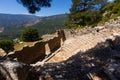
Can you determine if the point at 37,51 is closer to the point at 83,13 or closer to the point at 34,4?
the point at 34,4

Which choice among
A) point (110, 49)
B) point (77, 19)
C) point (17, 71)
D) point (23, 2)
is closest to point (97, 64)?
point (110, 49)

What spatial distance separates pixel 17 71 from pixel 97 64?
340 cm

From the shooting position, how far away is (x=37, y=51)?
2056 centimetres

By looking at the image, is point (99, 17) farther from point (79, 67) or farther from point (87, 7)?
point (79, 67)

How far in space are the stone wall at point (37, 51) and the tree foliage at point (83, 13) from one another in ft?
45.3

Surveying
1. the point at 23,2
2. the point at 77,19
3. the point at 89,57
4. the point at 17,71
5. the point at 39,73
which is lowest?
the point at 77,19

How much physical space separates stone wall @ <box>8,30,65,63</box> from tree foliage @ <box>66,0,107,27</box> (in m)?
13.8

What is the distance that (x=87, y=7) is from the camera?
141ft

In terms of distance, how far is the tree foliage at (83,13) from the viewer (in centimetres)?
3926

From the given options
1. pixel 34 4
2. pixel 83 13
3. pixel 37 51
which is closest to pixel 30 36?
pixel 83 13

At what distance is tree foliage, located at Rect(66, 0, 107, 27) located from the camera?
39263mm

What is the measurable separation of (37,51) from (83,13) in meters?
20.7

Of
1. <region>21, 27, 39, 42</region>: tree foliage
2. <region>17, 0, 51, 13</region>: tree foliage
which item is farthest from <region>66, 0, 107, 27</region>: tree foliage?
<region>17, 0, 51, 13</region>: tree foliage

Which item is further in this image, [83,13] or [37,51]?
[83,13]
